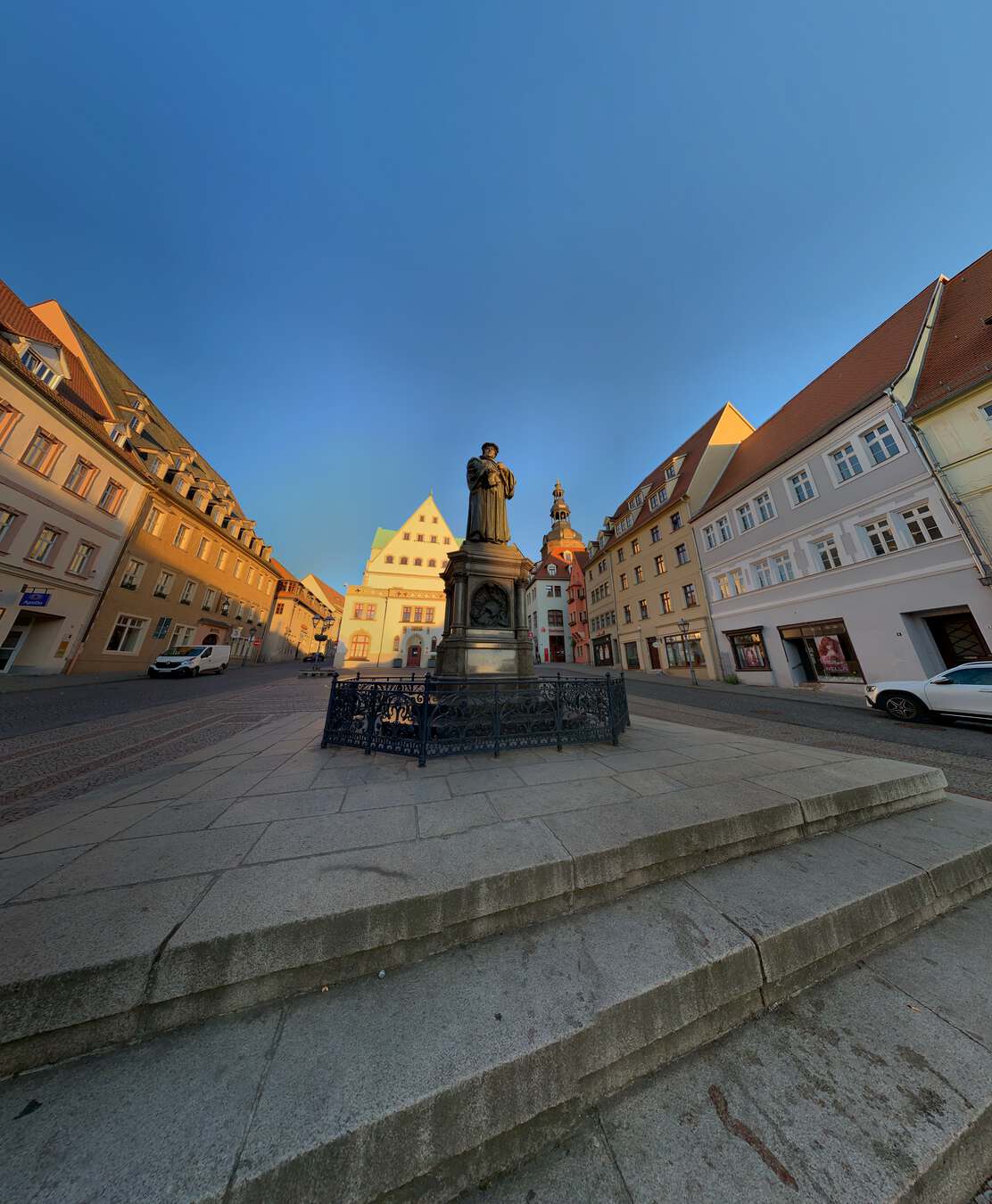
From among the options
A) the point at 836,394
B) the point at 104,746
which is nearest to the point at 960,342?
the point at 836,394

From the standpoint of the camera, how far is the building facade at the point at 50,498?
46.6 ft

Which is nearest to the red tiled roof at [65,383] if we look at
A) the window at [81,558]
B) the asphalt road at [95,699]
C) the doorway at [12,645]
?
the window at [81,558]

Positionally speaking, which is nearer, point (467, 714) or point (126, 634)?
point (467, 714)

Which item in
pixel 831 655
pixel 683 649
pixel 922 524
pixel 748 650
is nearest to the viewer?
pixel 922 524

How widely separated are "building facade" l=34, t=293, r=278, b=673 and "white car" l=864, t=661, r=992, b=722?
2798 cm

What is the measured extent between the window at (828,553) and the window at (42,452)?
97.9 feet

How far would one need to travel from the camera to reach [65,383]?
17.0 metres

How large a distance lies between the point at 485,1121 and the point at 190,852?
234 cm

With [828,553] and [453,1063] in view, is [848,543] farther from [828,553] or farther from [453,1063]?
[453,1063]

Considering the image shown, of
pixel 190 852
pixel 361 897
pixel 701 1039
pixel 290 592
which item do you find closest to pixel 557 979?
pixel 701 1039

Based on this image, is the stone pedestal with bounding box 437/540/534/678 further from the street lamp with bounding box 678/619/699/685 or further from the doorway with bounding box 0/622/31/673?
the doorway with bounding box 0/622/31/673

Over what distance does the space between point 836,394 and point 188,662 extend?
3053 cm

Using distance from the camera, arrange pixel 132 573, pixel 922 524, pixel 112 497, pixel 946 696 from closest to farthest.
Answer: pixel 946 696, pixel 922 524, pixel 112 497, pixel 132 573

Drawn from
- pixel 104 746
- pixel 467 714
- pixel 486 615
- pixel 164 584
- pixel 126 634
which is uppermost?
pixel 164 584
